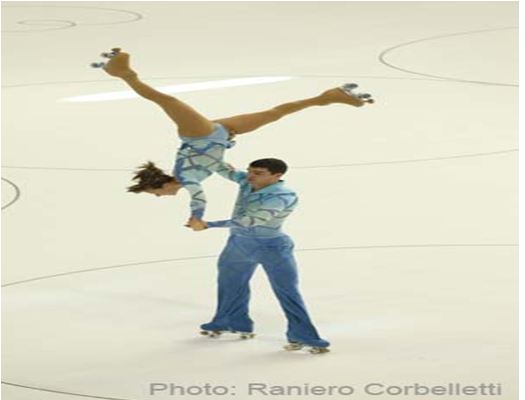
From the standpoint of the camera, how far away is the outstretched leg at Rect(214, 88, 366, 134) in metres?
6.07

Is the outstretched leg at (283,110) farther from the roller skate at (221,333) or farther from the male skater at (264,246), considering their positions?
the roller skate at (221,333)

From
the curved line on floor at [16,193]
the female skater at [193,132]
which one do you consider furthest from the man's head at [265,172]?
the curved line on floor at [16,193]

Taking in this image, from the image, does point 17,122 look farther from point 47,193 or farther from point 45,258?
point 45,258

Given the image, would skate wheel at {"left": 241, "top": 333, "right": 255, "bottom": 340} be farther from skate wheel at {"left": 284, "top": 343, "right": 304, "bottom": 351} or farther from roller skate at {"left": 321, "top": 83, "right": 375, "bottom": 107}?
roller skate at {"left": 321, "top": 83, "right": 375, "bottom": 107}

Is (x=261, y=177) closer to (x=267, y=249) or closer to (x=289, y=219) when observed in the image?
(x=267, y=249)

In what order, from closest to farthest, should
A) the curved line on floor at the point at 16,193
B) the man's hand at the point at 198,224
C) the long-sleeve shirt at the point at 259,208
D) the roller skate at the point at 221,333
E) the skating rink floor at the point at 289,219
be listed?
the man's hand at the point at 198,224
the long-sleeve shirt at the point at 259,208
the skating rink floor at the point at 289,219
the roller skate at the point at 221,333
the curved line on floor at the point at 16,193

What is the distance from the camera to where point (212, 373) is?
6023 mm

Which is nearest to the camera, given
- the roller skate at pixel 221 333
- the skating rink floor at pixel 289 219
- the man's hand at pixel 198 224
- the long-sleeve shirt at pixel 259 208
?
the man's hand at pixel 198 224

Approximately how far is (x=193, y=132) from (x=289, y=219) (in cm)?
279

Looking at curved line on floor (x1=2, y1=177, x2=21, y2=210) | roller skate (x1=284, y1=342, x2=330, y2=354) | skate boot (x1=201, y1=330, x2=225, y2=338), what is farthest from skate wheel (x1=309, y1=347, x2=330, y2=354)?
curved line on floor (x1=2, y1=177, x2=21, y2=210)

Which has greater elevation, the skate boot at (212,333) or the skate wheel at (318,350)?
the skate boot at (212,333)

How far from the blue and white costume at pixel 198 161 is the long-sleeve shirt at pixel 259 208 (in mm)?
69

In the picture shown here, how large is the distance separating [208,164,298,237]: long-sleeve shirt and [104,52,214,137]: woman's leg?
19 centimetres

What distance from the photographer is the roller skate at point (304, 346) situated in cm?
622
